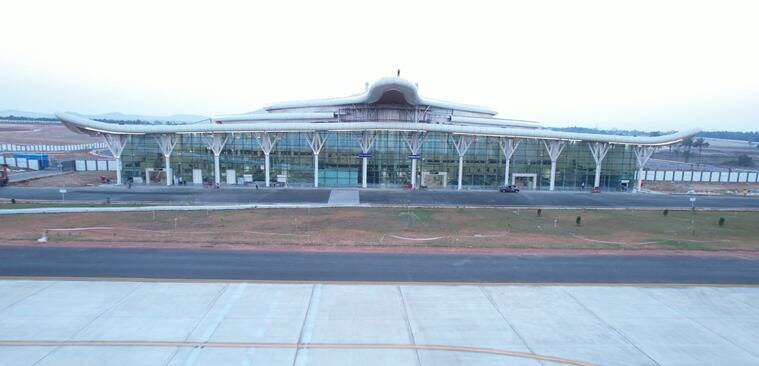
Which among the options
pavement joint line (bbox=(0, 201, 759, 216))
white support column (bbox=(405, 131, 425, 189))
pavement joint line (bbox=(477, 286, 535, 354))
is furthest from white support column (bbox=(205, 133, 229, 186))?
pavement joint line (bbox=(477, 286, 535, 354))

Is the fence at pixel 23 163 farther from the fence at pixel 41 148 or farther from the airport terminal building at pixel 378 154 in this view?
the fence at pixel 41 148

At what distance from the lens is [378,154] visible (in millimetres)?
57969

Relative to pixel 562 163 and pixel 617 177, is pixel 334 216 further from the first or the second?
pixel 617 177

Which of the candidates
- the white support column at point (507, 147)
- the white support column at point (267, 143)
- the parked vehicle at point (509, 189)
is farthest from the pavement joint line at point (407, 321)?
the white support column at point (507, 147)

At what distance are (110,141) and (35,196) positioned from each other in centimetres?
1252

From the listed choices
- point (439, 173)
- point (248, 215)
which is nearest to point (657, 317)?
point (248, 215)

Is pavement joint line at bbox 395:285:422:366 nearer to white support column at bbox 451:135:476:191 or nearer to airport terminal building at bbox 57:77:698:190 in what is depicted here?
airport terminal building at bbox 57:77:698:190

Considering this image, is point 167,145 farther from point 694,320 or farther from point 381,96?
point 694,320

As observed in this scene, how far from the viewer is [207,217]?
35.5 meters

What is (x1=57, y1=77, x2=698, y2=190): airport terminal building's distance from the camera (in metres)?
55.5

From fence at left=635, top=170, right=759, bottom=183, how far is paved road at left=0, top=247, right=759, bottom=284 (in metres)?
62.5

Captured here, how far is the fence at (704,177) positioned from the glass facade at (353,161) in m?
24.7

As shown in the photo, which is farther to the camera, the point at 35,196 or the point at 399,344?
the point at 35,196

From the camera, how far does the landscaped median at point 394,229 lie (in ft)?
86.7
